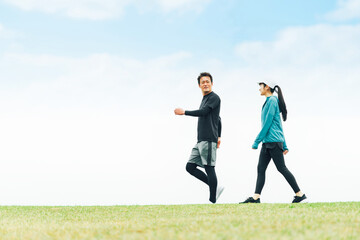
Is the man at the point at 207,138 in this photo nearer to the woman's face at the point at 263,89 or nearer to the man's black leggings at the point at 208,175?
the man's black leggings at the point at 208,175

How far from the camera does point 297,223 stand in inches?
213

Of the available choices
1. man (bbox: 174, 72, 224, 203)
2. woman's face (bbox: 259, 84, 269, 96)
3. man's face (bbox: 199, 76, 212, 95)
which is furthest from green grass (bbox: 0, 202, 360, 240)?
man's face (bbox: 199, 76, 212, 95)

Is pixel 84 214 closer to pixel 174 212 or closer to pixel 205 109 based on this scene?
pixel 174 212

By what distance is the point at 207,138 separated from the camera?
930 cm

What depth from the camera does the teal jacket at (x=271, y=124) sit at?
8938 millimetres

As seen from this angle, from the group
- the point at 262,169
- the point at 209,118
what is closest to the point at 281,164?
the point at 262,169

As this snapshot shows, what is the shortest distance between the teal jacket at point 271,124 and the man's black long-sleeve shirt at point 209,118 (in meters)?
0.94

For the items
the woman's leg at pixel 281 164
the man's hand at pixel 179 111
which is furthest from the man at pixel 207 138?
the woman's leg at pixel 281 164

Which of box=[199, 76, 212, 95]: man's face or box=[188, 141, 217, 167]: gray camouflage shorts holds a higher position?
box=[199, 76, 212, 95]: man's face

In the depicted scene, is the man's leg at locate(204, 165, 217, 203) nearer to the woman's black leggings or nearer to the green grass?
the woman's black leggings

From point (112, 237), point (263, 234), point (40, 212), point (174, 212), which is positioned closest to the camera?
point (263, 234)

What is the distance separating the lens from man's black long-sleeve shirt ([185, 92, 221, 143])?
9.27 metres

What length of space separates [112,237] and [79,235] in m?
0.54

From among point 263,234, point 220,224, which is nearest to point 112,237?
point 220,224
